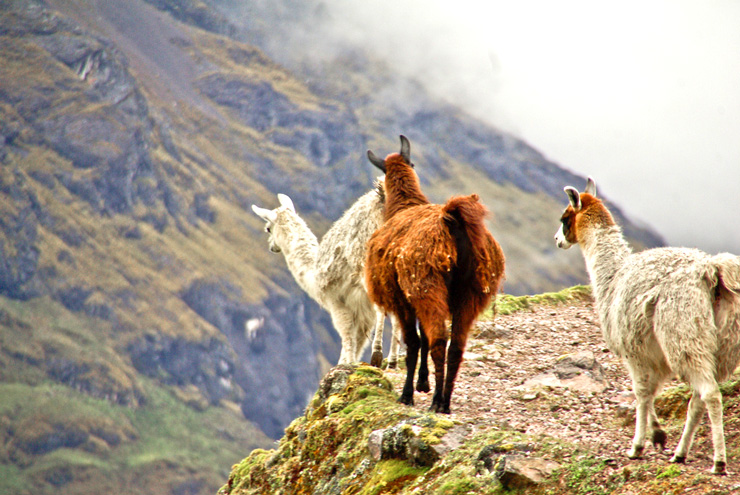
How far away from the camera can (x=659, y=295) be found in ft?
28.0

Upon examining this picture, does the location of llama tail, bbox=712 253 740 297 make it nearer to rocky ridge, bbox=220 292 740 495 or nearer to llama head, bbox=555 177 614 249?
rocky ridge, bbox=220 292 740 495

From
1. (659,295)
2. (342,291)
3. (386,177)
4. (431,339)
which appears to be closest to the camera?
(659,295)

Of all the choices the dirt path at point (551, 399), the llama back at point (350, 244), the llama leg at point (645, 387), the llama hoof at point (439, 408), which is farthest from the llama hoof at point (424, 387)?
the llama leg at point (645, 387)

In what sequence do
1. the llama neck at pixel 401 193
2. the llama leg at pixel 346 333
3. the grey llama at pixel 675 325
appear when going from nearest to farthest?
the grey llama at pixel 675 325 < the llama neck at pixel 401 193 < the llama leg at pixel 346 333

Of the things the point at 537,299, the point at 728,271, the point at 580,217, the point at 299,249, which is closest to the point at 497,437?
the point at 728,271

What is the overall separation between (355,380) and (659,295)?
475cm

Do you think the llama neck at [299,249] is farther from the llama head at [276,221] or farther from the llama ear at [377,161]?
the llama ear at [377,161]

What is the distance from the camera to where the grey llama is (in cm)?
796

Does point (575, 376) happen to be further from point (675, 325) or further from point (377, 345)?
point (675, 325)

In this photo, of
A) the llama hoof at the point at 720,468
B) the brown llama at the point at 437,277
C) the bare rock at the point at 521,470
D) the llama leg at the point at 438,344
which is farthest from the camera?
the brown llama at the point at 437,277

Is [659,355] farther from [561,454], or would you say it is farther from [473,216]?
[473,216]

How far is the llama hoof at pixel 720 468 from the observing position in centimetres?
754

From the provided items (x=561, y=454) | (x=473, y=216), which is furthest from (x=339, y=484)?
(x=473, y=216)

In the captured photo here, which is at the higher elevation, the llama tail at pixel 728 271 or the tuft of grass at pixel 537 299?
the tuft of grass at pixel 537 299
